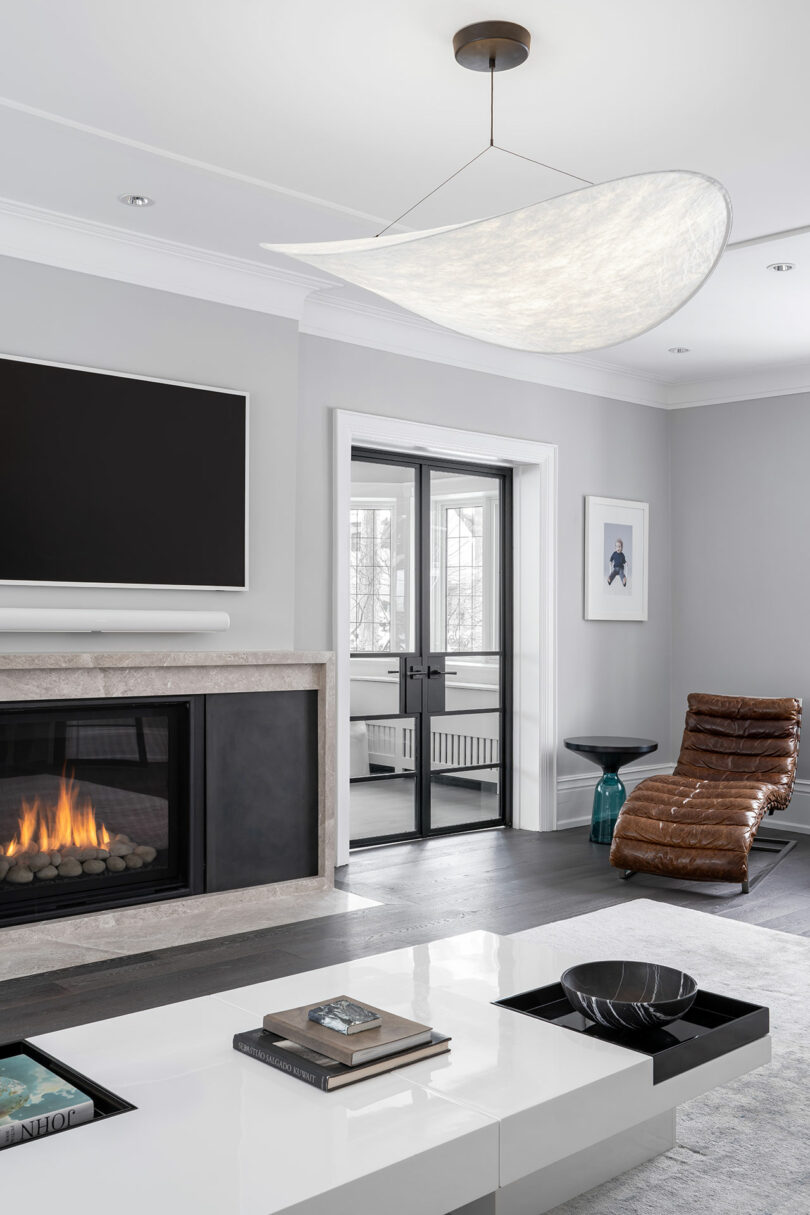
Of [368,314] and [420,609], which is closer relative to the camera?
[368,314]

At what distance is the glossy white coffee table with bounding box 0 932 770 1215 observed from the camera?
156 centimetres

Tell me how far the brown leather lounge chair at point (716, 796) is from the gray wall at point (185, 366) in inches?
72.4

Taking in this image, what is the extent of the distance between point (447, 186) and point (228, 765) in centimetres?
242

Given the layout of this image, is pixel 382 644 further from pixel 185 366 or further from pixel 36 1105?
pixel 36 1105

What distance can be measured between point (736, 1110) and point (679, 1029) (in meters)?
0.60

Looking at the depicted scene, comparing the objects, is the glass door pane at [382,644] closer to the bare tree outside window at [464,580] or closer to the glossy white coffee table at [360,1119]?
the bare tree outside window at [464,580]

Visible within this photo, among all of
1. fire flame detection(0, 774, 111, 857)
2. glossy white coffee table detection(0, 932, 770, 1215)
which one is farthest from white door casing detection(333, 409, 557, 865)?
glossy white coffee table detection(0, 932, 770, 1215)

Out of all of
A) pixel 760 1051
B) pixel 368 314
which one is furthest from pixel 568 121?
pixel 760 1051

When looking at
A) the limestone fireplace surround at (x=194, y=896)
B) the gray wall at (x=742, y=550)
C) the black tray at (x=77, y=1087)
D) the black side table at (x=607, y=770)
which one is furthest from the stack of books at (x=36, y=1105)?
the gray wall at (x=742, y=550)

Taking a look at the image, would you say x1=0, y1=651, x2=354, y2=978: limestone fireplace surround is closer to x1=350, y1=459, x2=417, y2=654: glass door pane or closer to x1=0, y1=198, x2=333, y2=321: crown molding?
x1=350, y1=459, x2=417, y2=654: glass door pane

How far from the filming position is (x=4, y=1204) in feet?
4.89

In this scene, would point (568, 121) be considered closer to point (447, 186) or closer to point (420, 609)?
point (447, 186)

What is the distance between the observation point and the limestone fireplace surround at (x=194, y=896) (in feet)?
12.6

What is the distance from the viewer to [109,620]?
4074 millimetres
